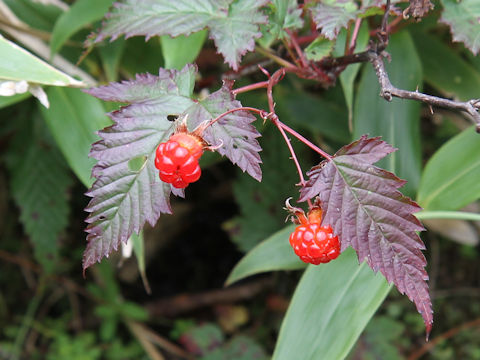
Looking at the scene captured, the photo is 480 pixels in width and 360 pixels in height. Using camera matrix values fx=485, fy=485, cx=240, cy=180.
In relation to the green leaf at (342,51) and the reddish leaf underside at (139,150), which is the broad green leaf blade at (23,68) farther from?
the green leaf at (342,51)

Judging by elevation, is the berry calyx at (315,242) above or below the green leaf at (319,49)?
below

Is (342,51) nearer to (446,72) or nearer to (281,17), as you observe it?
(281,17)

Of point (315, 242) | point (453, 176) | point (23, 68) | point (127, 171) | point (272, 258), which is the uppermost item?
point (23, 68)

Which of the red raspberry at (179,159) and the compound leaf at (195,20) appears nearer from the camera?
the red raspberry at (179,159)

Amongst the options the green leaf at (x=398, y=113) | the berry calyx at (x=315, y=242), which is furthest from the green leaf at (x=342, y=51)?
the berry calyx at (x=315, y=242)

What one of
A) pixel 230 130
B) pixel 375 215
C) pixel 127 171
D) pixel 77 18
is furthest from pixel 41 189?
pixel 375 215

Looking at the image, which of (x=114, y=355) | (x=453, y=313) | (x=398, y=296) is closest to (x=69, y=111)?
(x=114, y=355)

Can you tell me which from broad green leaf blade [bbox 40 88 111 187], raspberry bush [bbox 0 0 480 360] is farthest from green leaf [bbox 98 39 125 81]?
broad green leaf blade [bbox 40 88 111 187]
